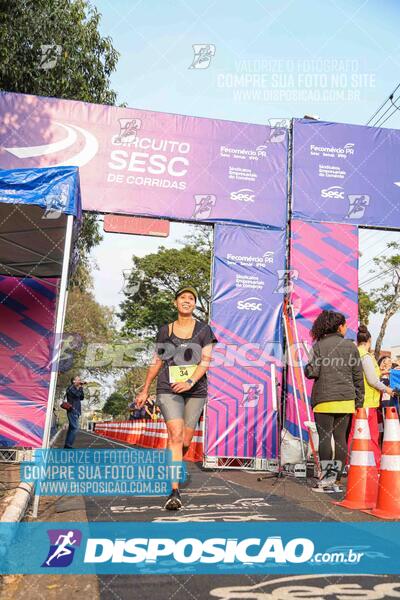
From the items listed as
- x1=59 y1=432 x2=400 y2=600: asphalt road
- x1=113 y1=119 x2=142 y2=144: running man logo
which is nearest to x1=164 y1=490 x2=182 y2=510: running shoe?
x1=59 y1=432 x2=400 y2=600: asphalt road

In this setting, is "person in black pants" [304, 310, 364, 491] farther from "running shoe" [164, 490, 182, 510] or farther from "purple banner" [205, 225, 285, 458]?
"purple banner" [205, 225, 285, 458]

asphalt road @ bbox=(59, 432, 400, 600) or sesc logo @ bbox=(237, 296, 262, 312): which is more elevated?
sesc logo @ bbox=(237, 296, 262, 312)

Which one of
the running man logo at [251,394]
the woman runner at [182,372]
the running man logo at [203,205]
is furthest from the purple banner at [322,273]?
the woman runner at [182,372]

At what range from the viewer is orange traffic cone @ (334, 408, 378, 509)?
5324 millimetres

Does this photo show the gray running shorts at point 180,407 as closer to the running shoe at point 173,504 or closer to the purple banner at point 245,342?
the running shoe at point 173,504

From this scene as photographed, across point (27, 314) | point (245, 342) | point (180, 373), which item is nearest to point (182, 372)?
point (180, 373)

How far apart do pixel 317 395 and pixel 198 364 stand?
136cm

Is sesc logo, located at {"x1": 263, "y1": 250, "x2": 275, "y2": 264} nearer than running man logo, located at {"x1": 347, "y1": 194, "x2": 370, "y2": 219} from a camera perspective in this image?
Yes

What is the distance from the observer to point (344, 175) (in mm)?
10281

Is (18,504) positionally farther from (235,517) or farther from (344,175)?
(344,175)

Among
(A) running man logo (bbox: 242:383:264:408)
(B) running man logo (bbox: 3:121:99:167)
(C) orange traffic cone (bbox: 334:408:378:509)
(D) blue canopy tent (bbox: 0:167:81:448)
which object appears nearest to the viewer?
(C) orange traffic cone (bbox: 334:408:378:509)

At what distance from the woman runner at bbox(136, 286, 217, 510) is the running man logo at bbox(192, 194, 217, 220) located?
4402mm

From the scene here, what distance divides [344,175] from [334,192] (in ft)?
1.18

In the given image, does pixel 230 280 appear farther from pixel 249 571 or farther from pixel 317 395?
pixel 249 571
